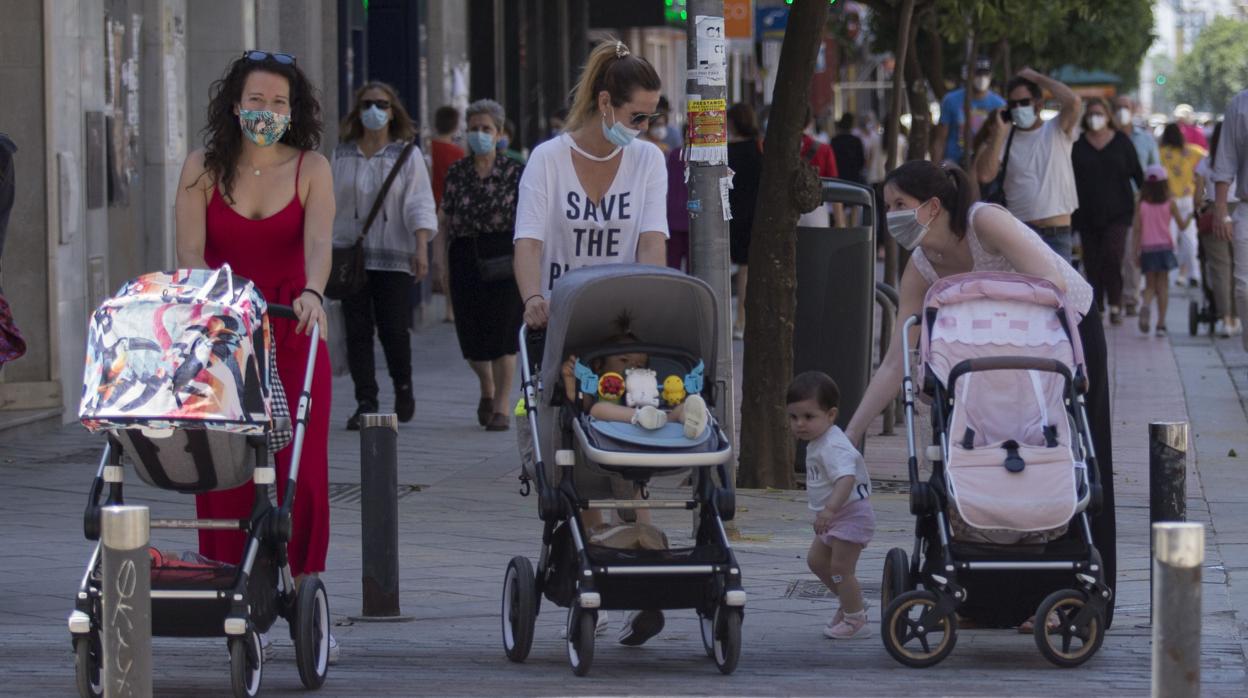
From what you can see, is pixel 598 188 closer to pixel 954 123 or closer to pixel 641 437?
pixel 641 437

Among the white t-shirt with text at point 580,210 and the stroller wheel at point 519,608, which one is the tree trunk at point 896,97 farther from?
the stroller wheel at point 519,608

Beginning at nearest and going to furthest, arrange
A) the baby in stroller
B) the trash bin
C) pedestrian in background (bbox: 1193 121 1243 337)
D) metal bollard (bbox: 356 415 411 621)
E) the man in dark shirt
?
the baby in stroller < metal bollard (bbox: 356 415 411 621) < the trash bin < pedestrian in background (bbox: 1193 121 1243 337) < the man in dark shirt

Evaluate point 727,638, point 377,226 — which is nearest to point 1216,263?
point 377,226

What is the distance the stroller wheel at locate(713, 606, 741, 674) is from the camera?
639 centimetres

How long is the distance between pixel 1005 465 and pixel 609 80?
5.91 ft

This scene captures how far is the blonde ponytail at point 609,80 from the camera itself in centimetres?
713

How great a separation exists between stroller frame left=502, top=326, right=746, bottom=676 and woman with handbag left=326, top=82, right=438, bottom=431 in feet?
18.8

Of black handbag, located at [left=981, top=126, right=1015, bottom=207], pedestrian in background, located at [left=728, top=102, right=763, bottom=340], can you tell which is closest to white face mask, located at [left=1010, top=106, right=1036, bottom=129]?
black handbag, located at [left=981, top=126, right=1015, bottom=207]

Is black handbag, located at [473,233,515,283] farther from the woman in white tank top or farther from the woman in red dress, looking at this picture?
the woman in red dress

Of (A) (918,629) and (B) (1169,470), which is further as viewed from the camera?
(B) (1169,470)

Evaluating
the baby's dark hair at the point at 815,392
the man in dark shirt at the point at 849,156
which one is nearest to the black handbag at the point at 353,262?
the baby's dark hair at the point at 815,392

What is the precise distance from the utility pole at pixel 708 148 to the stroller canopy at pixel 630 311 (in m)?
2.21

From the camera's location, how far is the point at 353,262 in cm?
1225

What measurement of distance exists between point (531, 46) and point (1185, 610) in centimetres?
2443
